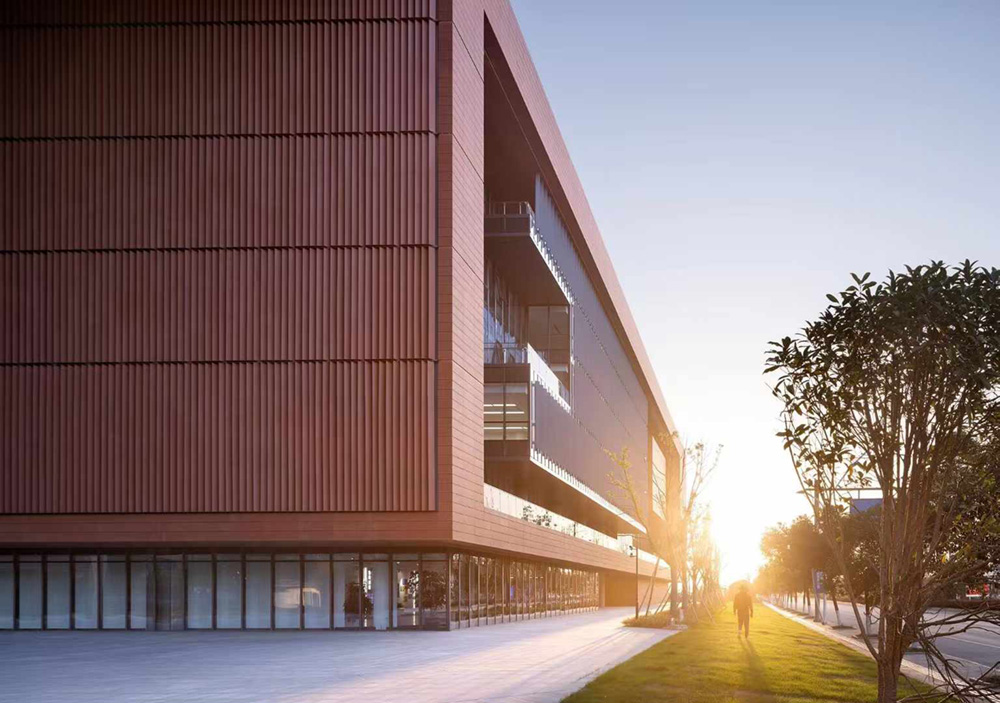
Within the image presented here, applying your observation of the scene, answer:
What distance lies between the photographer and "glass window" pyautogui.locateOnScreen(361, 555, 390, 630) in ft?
141

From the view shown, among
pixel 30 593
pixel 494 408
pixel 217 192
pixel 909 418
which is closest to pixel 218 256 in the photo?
pixel 217 192

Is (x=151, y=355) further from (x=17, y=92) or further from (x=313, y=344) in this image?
(x=17, y=92)

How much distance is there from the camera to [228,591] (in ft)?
141

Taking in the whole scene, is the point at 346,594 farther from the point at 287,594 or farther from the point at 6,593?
the point at 6,593

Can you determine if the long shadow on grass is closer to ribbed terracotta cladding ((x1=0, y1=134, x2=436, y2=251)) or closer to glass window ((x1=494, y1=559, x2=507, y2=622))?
ribbed terracotta cladding ((x1=0, y1=134, x2=436, y2=251))

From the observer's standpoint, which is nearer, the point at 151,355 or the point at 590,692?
the point at 590,692

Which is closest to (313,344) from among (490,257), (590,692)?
(490,257)

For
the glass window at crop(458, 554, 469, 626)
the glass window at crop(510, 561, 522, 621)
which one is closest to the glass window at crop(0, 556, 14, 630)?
the glass window at crop(458, 554, 469, 626)

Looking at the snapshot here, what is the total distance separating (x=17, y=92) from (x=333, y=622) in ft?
67.2

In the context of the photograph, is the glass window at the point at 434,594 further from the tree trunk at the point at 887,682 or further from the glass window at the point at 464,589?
the tree trunk at the point at 887,682

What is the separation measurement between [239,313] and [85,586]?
1139cm

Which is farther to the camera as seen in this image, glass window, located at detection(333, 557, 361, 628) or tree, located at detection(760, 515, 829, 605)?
tree, located at detection(760, 515, 829, 605)

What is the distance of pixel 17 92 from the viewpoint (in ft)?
137

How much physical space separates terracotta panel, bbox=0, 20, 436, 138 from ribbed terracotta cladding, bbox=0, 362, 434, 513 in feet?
26.2
